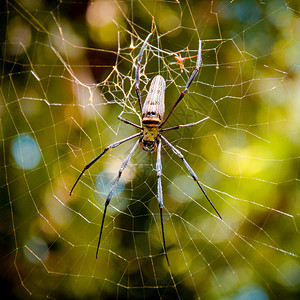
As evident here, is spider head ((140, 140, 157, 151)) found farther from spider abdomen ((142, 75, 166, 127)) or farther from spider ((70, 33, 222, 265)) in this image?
spider abdomen ((142, 75, 166, 127))

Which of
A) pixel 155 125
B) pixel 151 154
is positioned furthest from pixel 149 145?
pixel 151 154

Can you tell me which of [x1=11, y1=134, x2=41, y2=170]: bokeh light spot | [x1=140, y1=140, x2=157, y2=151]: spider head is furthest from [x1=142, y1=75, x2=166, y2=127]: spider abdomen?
[x1=11, y1=134, x2=41, y2=170]: bokeh light spot

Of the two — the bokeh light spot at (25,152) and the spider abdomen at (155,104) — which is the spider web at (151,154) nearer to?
the bokeh light spot at (25,152)

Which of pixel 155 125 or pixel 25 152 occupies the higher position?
pixel 155 125

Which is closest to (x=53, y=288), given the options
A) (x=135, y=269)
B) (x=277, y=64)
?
(x=135, y=269)

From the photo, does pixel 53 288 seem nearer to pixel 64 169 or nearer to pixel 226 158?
pixel 64 169

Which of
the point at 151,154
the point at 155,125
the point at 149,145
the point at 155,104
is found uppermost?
the point at 155,104

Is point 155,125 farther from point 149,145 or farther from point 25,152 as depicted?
point 25,152

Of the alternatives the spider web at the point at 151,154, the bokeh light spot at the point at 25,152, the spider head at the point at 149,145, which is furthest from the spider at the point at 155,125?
the bokeh light spot at the point at 25,152
